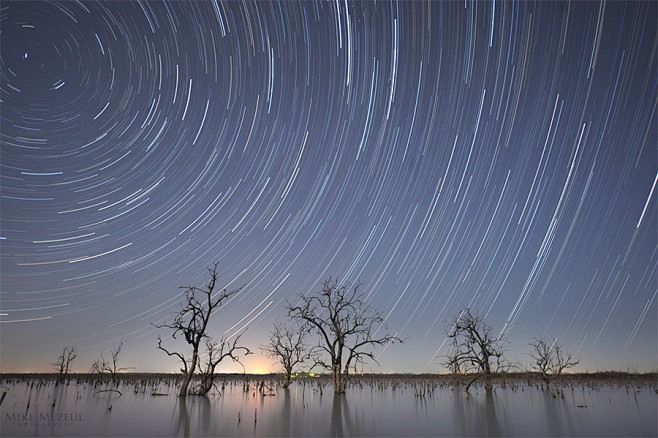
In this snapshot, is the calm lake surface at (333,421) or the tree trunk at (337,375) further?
the tree trunk at (337,375)

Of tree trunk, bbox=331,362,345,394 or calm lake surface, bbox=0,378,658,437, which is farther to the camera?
tree trunk, bbox=331,362,345,394

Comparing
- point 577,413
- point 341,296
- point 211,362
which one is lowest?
point 577,413

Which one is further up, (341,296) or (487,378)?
(341,296)

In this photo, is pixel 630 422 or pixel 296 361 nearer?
pixel 630 422

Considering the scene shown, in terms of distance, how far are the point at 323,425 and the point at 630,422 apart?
13.3 m

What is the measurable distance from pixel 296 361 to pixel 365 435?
29.0 m

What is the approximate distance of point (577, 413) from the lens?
734 inches

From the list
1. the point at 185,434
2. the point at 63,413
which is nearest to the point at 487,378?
the point at 185,434

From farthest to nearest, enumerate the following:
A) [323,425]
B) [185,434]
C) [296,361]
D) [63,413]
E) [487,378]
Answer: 1. [296,361]
2. [487,378]
3. [63,413]
4. [323,425]
5. [185,434]

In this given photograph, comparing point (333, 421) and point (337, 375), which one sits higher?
point (337, 375)

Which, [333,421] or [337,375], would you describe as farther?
[337,375]

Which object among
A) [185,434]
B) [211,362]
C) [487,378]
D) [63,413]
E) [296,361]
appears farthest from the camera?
[296,361]

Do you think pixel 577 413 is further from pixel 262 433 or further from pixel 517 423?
pixel 262 433

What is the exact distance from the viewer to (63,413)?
1767cm
